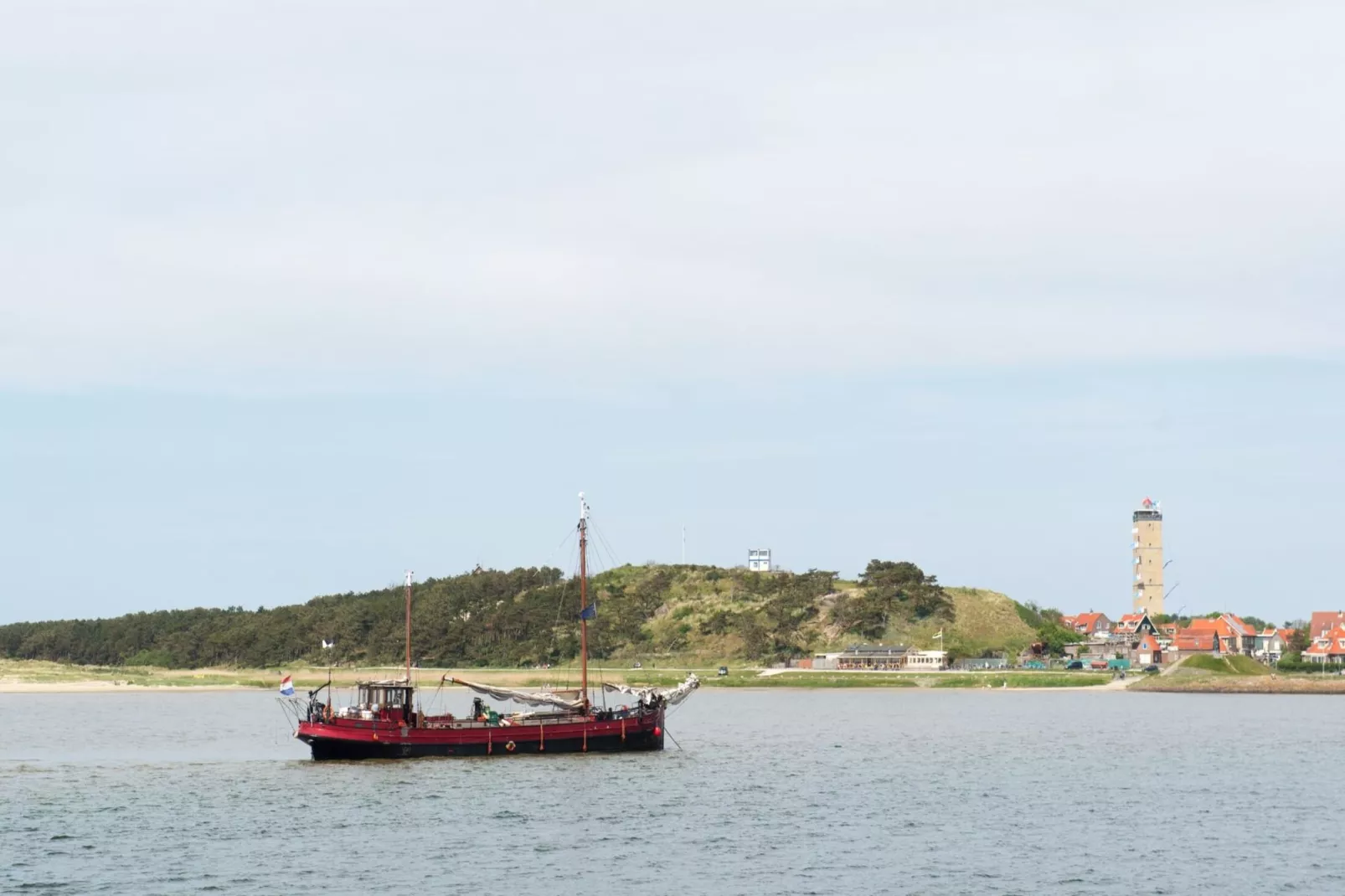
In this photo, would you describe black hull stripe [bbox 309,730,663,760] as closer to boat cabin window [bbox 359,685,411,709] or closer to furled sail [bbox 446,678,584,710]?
boat cabin window [bbox 359,685,411,709]

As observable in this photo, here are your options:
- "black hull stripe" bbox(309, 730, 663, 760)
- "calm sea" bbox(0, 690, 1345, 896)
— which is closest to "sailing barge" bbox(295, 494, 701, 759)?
"black hull stripe" bbox(309, 730, 663, 760)

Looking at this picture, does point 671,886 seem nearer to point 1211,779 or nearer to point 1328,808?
point 1328,808

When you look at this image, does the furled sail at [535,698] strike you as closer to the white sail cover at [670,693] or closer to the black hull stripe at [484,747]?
the black hull stripe at [484,747]

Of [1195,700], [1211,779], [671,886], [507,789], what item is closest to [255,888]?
[671,886]

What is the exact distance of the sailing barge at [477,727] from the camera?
86.4 meters

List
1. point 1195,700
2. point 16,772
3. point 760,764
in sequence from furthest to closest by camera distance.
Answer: point 1195,700
point 760,764
point 16,772

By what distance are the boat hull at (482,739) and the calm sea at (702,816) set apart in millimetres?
1036

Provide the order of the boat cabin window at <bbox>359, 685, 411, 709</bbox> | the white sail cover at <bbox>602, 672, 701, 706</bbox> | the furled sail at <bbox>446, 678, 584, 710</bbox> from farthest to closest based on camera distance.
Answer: the white sail cover at <bbox>602, 672, 701, 706</bbox> < the furled sail at <bbox>446, 678, 584, 710</bbox> < the boat cabin window at <bbox>359, 685, 411, 709</bbox>

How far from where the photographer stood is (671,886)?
49281mm

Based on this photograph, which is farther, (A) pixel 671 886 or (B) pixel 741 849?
(B) pixel 741 849

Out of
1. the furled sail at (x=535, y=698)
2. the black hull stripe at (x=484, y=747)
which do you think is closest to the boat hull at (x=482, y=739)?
the black hull stripe at (x=484, y=747)

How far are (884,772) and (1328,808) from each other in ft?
75.3

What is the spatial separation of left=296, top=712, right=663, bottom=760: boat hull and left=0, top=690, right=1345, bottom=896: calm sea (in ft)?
3.40

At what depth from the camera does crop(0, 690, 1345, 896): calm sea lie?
167 feet
